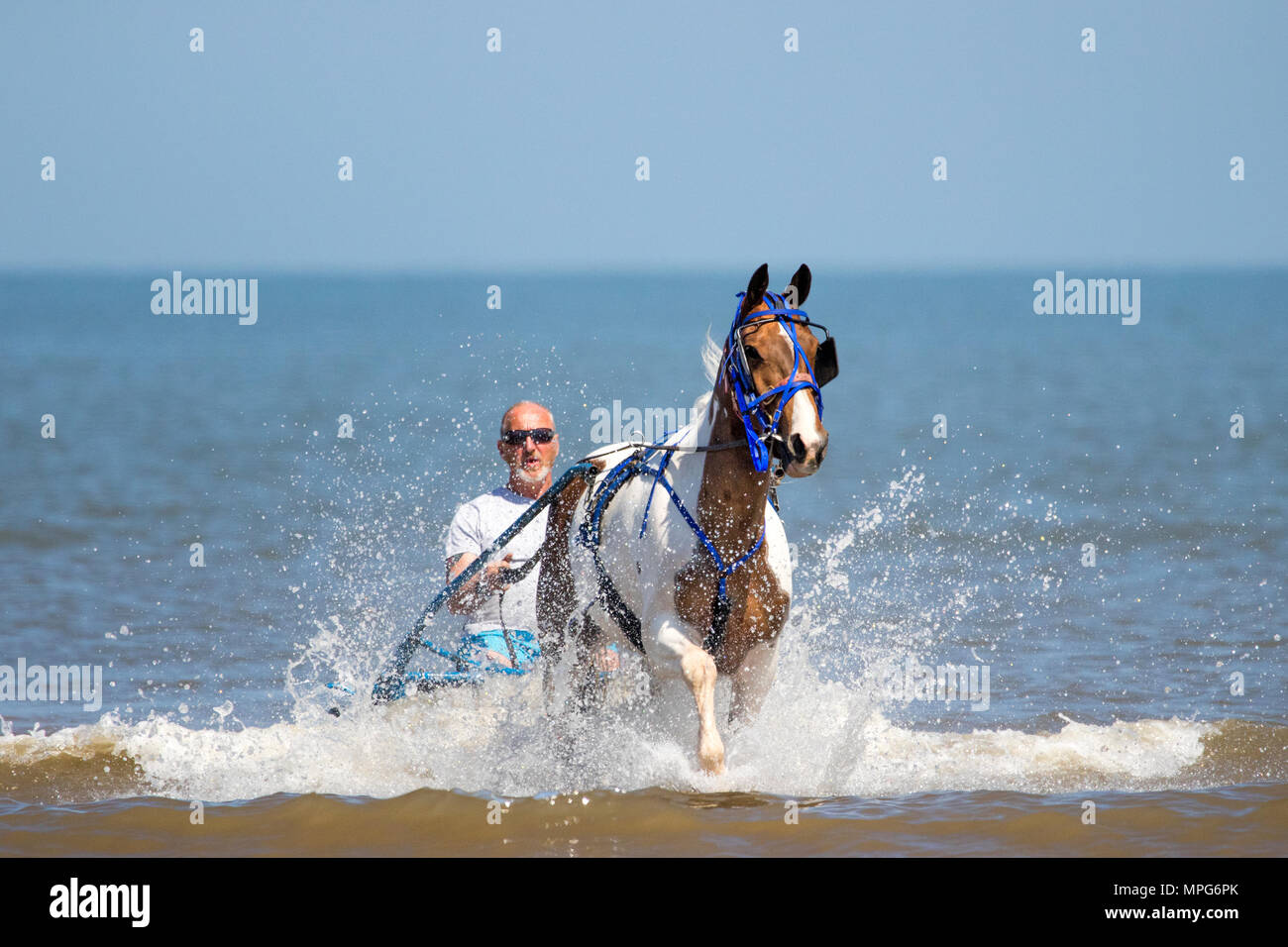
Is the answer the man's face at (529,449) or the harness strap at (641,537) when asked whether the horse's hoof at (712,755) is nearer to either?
the harness strap at (641,537)

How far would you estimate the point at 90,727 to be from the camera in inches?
309

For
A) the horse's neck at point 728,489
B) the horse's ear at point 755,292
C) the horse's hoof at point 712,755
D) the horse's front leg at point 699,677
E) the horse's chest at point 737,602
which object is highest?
the horse's ear at point 755,292

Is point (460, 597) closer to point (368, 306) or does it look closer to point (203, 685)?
point (203, 685)

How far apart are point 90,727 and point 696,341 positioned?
5569cm

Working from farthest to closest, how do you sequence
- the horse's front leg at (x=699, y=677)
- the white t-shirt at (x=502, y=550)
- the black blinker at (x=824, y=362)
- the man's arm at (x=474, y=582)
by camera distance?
the white t-shirt at (x=502, y=550) < the man's arm at (x=474, y=582) < the horse's front leg at (x=699, y=677) < the black blinker at (x=824, y=362)

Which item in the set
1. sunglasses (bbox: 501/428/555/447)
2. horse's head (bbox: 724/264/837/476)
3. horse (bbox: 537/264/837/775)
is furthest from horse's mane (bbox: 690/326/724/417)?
sunglasses (bbox: 501/428/555/447)

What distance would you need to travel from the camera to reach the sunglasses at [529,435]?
759 centimetres

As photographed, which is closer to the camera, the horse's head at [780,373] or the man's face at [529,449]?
the horse's head at [780,373]

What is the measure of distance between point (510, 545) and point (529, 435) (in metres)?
0.56

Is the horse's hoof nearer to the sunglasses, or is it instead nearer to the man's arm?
the man's arm

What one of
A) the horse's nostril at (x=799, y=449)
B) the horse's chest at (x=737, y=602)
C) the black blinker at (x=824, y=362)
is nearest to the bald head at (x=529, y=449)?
the horse's chest at (x=737, y=602)

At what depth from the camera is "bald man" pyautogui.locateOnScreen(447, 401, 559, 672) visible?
24.2 feet

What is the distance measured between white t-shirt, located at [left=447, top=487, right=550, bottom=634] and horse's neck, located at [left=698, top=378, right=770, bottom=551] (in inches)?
81.0
